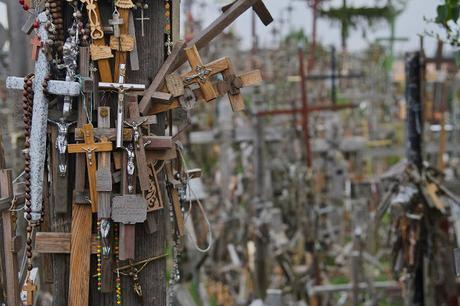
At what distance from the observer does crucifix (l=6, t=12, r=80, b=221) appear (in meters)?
2.82

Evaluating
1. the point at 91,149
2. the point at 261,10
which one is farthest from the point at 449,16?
the point at 91,149

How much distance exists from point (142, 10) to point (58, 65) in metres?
0.37

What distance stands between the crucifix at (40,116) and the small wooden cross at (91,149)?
0.12 meters

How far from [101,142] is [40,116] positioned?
0.24m

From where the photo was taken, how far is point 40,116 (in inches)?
113

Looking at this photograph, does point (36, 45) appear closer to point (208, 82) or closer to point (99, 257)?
point (208, 82)

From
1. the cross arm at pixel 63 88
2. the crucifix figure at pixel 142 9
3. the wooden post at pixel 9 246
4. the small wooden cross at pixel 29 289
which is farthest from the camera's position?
the wooden post at pixel 9 246

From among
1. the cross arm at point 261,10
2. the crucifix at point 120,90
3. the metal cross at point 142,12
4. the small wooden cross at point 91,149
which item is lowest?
the small wooden cross at point 91,149

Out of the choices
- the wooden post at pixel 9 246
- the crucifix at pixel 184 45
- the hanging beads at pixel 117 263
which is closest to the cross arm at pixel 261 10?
the crucifix at pixel 184 45

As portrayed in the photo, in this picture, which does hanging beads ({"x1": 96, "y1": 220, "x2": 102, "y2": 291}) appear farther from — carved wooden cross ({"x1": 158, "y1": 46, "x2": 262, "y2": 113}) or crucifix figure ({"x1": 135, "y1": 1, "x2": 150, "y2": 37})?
crucifix figure ({"x1": 135, "y1": 1, "x2": 150, "y2": 37})

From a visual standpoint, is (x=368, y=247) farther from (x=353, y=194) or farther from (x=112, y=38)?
(x=112, y=38)

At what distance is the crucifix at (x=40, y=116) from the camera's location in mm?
2818

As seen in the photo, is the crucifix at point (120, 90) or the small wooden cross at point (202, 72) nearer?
the crucifix at point (120, 90)

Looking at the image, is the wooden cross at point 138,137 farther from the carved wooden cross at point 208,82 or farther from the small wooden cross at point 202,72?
the small wooden cross at point 202,72
